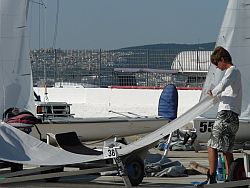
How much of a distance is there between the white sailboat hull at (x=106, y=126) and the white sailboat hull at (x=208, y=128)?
2.49ft

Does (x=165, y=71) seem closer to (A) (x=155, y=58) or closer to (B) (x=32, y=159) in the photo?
(A) (x=155, y=58)

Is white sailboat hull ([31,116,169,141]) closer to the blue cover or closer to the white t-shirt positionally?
the blue cover

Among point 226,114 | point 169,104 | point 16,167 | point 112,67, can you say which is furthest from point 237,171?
point 112,67

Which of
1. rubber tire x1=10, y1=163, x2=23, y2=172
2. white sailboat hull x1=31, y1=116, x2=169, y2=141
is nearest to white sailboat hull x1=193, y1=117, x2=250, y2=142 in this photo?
white sailboat hull x1=31, y1=116, x2=169, y2=141

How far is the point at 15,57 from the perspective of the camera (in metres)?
18.4

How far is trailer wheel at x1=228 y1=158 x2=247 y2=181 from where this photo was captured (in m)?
11.3

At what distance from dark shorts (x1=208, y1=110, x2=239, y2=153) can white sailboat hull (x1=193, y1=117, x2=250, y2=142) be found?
5.95 meters

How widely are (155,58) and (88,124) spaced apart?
718 inches

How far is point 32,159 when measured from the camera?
40.2ft

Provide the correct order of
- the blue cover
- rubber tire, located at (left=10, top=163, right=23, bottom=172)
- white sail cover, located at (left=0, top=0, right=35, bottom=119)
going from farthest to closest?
the blue cover, white sail cover, located at (left=0, top=0, right=35, bottom=119), rubber tire, located at (left=10, top=163, right=23, bottom=172)

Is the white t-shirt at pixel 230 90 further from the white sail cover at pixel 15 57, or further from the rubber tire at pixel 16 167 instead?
the white sail cover at pixel 15 57

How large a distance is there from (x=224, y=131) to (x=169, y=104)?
23.5 feet

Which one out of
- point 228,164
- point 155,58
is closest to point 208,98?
point 228,164

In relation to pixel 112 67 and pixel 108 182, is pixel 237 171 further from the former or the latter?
pixel 112 67
